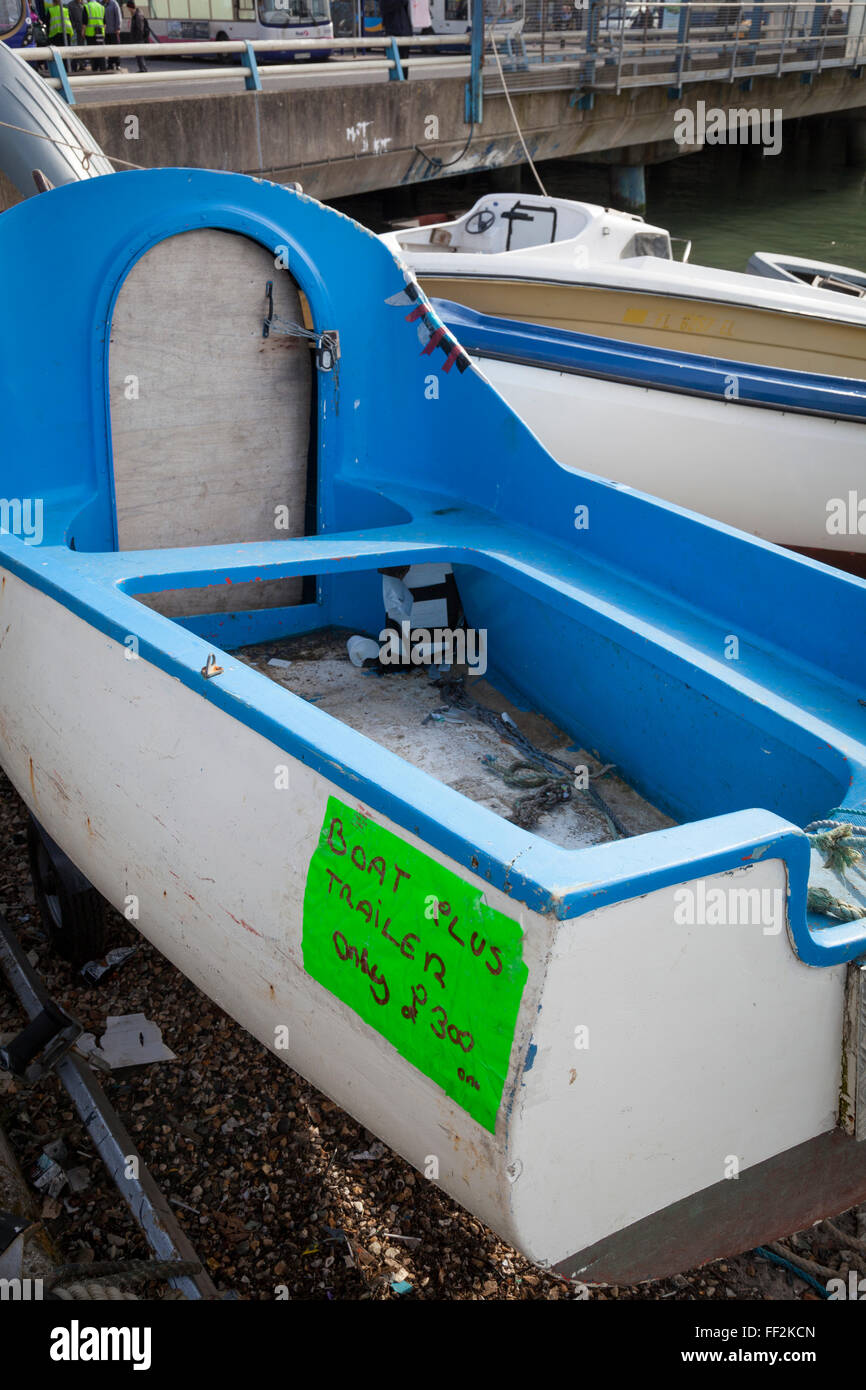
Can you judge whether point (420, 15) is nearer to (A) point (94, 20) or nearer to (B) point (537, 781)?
(A) point (94, 20)

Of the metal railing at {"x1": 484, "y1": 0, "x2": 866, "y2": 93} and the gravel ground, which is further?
the metal railing at {"x1": 484, "y1": 0, "x2": 866, "y2": 93}

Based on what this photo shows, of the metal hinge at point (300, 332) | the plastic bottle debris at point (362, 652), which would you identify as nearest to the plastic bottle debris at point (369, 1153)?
the plastic bottle debris at point (362, 652)

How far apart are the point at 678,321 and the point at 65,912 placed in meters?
5.45

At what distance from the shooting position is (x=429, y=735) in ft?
11.5

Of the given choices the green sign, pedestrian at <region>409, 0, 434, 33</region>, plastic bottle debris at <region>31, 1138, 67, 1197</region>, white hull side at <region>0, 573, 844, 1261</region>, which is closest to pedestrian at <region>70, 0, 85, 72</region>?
pedestrian at <region>409, 0, 434, 33</region>

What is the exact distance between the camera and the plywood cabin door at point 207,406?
382 centimetres

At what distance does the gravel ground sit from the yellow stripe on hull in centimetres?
528

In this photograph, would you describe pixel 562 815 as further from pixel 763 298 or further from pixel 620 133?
pixel 620 133

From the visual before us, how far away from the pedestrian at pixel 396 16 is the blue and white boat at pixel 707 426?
16.2 m

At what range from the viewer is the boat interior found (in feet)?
9.56

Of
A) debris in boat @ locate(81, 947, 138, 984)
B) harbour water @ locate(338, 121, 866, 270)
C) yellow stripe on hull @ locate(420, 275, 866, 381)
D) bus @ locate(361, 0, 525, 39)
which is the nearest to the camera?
debris in boat @ locate(81, 947, 138, 984)

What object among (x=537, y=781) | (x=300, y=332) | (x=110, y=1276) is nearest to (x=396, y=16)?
(x=300, y=332)

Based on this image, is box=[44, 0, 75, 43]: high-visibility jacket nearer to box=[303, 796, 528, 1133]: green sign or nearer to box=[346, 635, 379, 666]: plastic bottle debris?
box=[346, 635, 379, 666]: plastic bottle debris

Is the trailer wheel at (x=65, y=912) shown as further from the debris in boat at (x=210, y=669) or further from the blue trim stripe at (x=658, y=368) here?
the blue trim stripe at (x=658, y=368)
